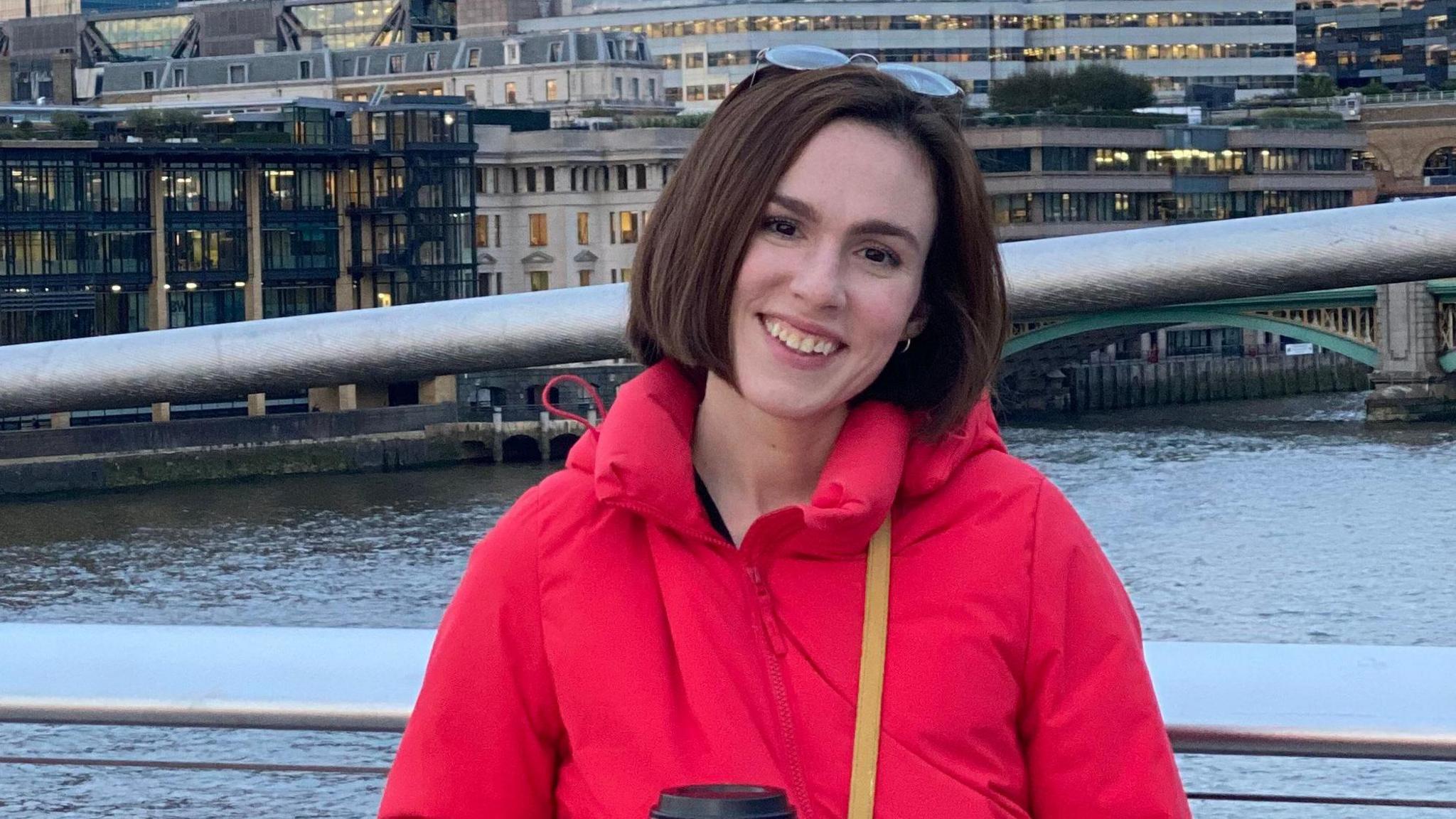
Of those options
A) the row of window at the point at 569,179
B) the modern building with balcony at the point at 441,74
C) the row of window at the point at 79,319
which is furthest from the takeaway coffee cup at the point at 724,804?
the modern building with balcony at the point at 441,74

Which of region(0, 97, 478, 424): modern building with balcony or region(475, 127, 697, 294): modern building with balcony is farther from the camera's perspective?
region(475, 127, 697, 294): modern building with balcony

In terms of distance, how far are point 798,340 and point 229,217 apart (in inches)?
653

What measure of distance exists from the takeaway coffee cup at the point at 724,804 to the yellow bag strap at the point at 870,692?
0.29 feet

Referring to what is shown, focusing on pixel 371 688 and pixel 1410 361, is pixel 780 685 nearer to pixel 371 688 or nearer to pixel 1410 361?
pixel 371 688

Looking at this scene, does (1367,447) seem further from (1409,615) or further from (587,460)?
(587,460)

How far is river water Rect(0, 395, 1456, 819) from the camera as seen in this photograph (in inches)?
349

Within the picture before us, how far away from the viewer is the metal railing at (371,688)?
2.02 ft

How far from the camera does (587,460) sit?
1.93 feet

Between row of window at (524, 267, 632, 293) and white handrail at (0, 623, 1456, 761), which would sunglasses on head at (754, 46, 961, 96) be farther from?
row of window at (524, 267, 632, 293)

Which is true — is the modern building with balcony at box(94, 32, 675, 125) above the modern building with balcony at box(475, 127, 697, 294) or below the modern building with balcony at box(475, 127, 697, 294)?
above

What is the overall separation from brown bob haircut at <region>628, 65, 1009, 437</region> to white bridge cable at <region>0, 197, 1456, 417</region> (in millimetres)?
115

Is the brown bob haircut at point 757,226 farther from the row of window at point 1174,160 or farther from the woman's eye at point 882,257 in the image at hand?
the row of window at point 1174,160

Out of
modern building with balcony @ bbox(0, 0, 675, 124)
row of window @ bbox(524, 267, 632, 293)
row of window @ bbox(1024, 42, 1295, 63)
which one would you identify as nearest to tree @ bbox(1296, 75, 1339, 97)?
row of window @ bbox(1024, 42, 1295, 63)

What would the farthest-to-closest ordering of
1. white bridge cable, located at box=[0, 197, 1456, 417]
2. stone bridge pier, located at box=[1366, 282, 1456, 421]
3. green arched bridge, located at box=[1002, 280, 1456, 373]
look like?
stone bridge pier, located at box=[1366, 282, 1456, 421] < green arched bridge, located at box=[1002, 280, 1456, 373] < white bridge cable, located at box=[0, 197, 1456, 417]
